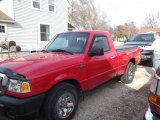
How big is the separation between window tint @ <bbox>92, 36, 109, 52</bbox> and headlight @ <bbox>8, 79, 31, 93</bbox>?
2030 mm

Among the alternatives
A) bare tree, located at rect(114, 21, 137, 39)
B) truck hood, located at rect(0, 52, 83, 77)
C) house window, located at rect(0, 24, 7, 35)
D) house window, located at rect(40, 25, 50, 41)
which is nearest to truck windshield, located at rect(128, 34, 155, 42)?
truck hood, located at rect(0, 52, 83, 77)

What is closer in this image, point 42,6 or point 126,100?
point 126,100

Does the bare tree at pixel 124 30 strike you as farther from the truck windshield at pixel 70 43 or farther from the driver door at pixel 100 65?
the truck windshield at pixel 70 43

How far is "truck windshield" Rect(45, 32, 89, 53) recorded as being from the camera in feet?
14.9

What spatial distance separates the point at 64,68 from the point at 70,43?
118cm

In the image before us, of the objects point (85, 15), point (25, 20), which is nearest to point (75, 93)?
point (25, 20)

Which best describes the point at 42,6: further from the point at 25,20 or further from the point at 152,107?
the point at 152,107

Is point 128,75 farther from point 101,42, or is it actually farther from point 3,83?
point 3,83

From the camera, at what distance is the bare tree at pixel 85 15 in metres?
42.9

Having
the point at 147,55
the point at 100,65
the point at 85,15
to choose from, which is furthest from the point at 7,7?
the point at 85,15

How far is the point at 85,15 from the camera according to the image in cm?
4294

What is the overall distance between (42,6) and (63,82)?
626 inches

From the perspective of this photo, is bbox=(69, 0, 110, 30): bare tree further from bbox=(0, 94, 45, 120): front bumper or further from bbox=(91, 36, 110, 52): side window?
bbox=(0, 94, 45, 120): front bumper

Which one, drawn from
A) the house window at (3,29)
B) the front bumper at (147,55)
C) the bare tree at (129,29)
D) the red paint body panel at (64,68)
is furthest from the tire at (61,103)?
the bare tree at (129,29)
